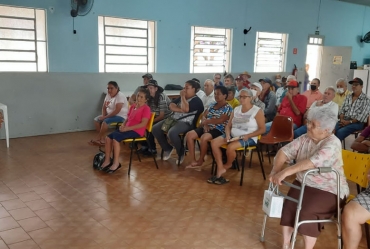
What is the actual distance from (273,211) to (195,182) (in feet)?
5.76

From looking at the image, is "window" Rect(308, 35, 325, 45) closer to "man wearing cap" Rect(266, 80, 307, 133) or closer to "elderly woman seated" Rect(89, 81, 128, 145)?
"man wearing cap" Rect(266, 80, 307, 133)

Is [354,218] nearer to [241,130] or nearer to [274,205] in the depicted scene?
[274,205]

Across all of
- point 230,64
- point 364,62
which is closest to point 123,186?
point 230,64

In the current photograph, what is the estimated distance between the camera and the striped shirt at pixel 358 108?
16.2 ft

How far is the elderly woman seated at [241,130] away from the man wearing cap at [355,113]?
5.43ft

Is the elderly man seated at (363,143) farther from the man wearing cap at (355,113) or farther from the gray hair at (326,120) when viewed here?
the gray hair at (326,120)

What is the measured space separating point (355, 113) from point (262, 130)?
1.88m

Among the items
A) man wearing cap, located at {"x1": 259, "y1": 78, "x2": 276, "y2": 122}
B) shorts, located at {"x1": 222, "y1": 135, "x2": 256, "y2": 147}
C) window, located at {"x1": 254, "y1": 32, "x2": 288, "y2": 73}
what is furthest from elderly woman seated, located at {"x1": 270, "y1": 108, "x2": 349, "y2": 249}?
window, located at {"x1": 254, "y1": 32, "x2": 288, "y2": 73}

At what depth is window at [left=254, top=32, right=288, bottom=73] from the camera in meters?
9.38

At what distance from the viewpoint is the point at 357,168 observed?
2562 mm

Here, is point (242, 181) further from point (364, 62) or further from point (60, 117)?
point (364, 62)

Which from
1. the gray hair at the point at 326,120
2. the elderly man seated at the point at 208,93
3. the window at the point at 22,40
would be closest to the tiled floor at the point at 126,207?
the gray hair at the point at 326,120

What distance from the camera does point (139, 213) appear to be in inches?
126

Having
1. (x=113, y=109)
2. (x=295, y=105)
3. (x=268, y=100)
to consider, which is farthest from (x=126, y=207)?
(x=268, y=100)
